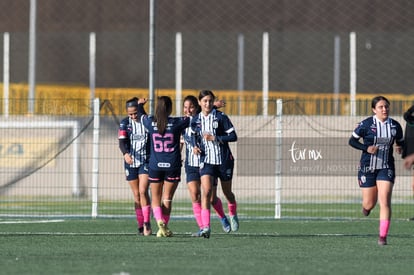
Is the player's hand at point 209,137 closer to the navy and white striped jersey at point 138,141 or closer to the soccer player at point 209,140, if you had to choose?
the soccer player at point 209,140

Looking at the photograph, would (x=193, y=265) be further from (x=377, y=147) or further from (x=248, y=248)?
(x=377, y=147)

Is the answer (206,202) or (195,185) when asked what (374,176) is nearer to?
(206,202)

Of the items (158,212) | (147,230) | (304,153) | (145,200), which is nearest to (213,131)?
(158,212)

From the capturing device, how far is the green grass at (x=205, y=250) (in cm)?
1232

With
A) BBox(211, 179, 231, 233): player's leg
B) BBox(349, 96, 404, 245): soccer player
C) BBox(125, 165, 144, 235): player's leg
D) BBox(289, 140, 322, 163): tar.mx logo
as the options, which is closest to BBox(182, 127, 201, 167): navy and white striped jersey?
BBox(211, 179, 231, 233): player's leg

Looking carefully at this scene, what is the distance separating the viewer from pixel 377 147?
1559 centimetres

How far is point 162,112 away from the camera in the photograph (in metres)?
16.5

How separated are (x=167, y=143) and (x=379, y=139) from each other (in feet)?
10.1

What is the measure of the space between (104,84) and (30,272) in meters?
28.4

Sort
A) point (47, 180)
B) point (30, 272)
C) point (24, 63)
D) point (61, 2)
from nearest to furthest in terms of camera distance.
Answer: point (30, 272) < point (47, 180) < point (24, 63) < point (61, 2)

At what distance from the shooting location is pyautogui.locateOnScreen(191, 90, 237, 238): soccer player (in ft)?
54.0

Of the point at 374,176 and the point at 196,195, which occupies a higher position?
the point at 374,176

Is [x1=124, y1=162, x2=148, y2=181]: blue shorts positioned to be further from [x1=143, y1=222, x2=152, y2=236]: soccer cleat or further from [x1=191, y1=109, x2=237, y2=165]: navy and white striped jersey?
[x1=191, y1=109, x2=237, y2=165]: navy and white striped jersey

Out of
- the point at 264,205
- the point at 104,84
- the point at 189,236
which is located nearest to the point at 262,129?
the point at 264,205
